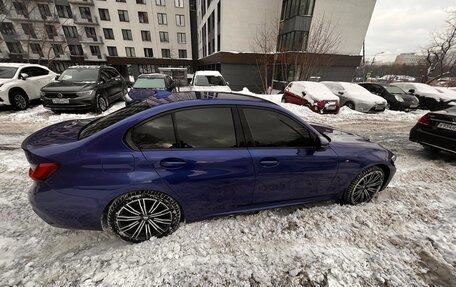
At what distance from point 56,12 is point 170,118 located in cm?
4768

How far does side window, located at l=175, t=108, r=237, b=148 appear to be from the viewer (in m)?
2.14

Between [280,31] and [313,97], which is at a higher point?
[280,31]

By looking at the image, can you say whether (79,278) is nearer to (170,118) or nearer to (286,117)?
(170,118)

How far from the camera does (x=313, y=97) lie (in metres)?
9.24

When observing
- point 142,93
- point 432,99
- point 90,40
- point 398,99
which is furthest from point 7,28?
point 432,99

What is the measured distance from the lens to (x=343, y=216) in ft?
9.19

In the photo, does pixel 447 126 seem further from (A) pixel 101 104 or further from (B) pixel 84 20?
(B) pixel 84 20

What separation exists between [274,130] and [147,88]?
7.65m

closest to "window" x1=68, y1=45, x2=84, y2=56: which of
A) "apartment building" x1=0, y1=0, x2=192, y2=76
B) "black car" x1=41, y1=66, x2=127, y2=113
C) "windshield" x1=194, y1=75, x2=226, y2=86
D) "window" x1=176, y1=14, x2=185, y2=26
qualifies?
"apartment building" x1=0, y1=0, x2=192, y2=76

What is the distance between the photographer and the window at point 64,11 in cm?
3406

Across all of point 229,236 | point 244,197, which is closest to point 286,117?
point 244,197

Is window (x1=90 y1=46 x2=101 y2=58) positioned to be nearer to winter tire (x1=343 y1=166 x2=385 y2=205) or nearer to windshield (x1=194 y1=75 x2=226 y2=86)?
windshield (x1=194 y1=75 x2=226 y2=86)

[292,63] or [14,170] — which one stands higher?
[292,63]

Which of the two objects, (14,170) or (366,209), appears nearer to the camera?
(366,209)
